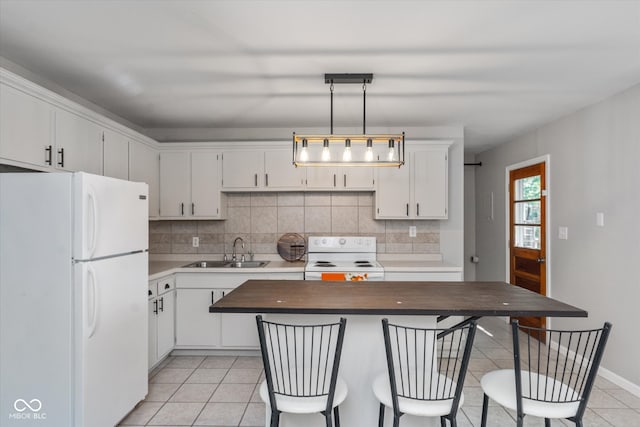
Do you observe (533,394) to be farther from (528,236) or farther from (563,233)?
(528,236)

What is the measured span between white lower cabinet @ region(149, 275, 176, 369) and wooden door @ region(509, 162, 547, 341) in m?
4.04

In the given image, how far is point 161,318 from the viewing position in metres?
3.30

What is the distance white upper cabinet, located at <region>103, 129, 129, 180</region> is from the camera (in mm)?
2975

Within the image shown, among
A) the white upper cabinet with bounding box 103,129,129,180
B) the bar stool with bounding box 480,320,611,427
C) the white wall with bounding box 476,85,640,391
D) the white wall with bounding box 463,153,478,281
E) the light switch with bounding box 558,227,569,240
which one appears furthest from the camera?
the white wall with bounding box 463,153,478,281

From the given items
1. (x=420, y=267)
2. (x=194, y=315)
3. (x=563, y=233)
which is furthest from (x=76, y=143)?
(x=563, y=233)

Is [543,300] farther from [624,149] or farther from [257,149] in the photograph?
[257,149]

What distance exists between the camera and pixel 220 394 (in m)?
2.84

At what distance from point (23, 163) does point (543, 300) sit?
323cm

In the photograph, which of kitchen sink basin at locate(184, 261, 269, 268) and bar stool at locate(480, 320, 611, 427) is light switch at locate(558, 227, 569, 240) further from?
kitchen sink basin at locate(184, 261, 269, 268)

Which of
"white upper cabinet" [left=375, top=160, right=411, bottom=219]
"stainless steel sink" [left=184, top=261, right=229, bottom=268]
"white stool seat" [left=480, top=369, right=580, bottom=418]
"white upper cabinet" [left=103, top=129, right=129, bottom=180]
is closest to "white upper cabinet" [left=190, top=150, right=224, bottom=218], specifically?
"stainless steel sink" [left=184, top=261, right=229, bottom=268]

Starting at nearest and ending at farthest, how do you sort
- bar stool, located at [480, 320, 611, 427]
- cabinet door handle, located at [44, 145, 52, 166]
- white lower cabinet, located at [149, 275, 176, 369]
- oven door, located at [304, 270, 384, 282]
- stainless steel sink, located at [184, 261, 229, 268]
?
bar stool, located at [480, 320, 611, 427]
cabinet door handle, located at [44, 145, 52, 166]
white lower cabinet, located at [149, 275, 176, 369]
oven door, located at [304, 270, 384, 282]
stainless steel sink, located at [184, 261, 229, 268]

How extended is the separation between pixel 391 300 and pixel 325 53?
1616 millimetres

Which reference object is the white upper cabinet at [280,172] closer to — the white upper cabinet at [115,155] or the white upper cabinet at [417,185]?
the white upper cabinet at [417,185]

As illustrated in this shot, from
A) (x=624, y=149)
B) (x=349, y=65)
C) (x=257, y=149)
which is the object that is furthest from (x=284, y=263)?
(x=624, y=149)
